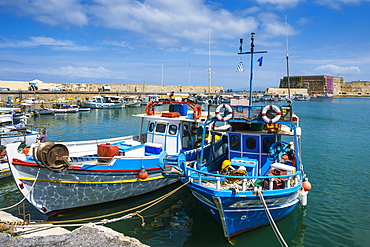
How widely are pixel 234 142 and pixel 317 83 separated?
6461 inches

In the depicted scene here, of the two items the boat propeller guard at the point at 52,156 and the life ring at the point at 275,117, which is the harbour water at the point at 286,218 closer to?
the boat propeller guard at the point at 52,156

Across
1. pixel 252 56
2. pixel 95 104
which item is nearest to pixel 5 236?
pixel 252 56

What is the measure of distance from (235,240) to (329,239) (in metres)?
3.58

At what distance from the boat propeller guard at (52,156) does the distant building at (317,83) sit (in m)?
165

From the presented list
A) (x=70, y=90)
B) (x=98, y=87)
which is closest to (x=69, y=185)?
(x=70, y=90)

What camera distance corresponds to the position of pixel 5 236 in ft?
28.0

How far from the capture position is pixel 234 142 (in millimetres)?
12445

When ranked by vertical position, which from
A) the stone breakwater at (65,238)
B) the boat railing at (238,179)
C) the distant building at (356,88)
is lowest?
the stone breakwater at (65,238)

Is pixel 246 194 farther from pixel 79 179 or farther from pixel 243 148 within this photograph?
pixel 79 179

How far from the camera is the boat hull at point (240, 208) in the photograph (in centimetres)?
938

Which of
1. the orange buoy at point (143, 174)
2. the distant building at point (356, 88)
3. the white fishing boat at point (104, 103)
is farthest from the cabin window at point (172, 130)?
the distant building at point (356, 88)

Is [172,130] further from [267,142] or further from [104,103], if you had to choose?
[104,103]

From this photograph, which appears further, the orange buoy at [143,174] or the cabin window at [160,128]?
the cabin window at [160,128]

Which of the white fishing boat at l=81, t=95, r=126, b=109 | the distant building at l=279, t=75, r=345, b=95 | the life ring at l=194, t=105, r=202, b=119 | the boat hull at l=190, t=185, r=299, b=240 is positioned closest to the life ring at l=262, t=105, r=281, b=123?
the boat hull at l=190, t=185, r=299, b=240
